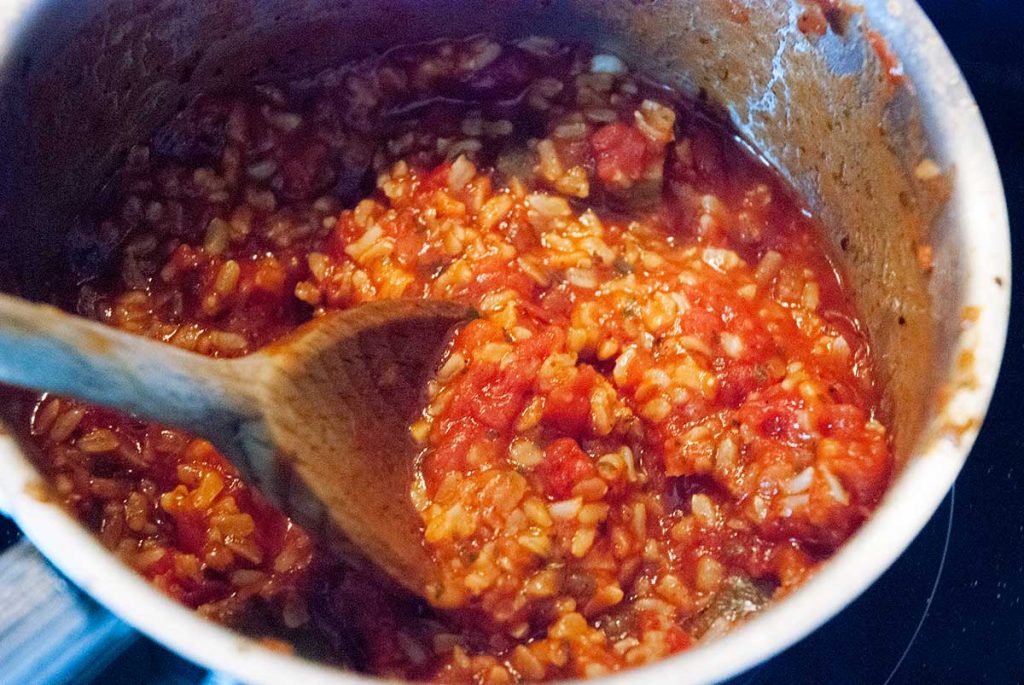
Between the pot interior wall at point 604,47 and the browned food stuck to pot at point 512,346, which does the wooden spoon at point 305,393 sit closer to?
the browned food stuck to pot at point 512,346

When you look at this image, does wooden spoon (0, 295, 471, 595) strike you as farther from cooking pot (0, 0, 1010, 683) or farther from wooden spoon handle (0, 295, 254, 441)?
cooking pot (0, 0, 1010, 683)

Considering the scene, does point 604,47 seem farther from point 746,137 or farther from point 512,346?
point 512,346

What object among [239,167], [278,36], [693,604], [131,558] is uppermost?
[278,36]

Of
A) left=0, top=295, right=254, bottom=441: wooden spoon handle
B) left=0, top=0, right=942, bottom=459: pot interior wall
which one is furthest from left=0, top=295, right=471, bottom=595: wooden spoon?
left=0, top=0, right=942, bottom=459: pot interior wall

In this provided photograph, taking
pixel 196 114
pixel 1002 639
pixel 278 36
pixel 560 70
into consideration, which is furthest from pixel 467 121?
pixel 1002 639

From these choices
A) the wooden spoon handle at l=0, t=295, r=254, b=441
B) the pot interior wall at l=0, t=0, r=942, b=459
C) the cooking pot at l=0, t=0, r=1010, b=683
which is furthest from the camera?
the pot interior wall at l=0, t=0, r=942, b=459

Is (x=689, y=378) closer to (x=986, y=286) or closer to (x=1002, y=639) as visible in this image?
(x=986, y=286)
